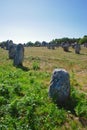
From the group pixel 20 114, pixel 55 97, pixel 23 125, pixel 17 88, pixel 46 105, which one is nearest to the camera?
pixel 23 125

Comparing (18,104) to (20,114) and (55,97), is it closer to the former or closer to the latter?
(20,114)

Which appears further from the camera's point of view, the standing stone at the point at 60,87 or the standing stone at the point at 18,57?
the standing stone at the point at 18,57

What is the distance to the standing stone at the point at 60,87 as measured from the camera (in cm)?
1407

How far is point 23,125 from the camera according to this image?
11.1 metres

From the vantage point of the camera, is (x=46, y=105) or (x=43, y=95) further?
(x=43, y=95)

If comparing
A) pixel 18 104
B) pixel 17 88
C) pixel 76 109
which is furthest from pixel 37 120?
pixel 17 88

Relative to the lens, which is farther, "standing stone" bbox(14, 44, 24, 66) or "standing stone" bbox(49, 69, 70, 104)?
"standing stone" bbox(14, 44, 24, 66)

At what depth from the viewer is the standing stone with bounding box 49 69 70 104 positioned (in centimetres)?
1407

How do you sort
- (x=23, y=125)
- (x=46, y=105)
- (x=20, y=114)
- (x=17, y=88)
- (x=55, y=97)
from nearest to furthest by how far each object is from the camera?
(x=23, y=125), (x=20, y=114), (x=46, y=105), (x=55, y=97), (x=17, y=88)

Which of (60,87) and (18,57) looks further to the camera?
(18,57)

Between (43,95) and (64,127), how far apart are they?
10.5 feet

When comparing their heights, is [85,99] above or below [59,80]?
below

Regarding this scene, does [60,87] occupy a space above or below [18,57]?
below

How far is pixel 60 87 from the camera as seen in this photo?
46.5 ft
